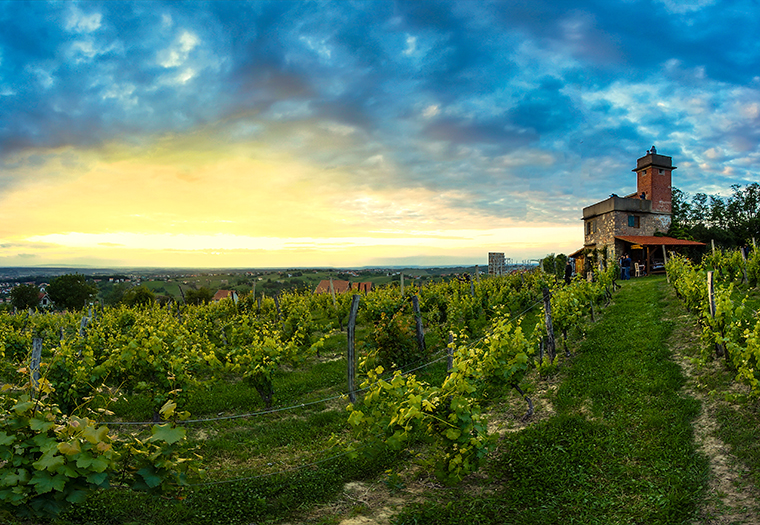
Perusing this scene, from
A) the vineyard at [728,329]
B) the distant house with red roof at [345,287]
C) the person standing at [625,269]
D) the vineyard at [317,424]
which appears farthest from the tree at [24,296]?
the vineyard at [728,329]

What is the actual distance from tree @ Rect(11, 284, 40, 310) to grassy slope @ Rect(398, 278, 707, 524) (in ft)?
206

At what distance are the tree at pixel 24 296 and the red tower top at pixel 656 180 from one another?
216ft

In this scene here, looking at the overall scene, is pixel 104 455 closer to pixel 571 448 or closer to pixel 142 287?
pixel 571 448

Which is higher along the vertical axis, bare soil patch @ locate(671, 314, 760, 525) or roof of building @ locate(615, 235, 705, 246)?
roof of building @ locate(615, 235, 705, 246)

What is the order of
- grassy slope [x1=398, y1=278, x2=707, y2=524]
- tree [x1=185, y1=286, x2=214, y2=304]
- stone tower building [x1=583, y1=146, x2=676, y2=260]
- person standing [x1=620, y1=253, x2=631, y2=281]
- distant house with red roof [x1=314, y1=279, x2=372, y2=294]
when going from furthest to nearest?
tree [x1=185, y1=286, x2=214, y2=304] < stone tower building [x1=583, y1=146, x2=676, y2=260] < distant house with red roof [x1=314, y1=279, x2=372, y2=294] < person standing [x1=620, y1=253, x2=631, y2=281] < grassy slope [x1=398, y1=278, x2=707, y2=524]

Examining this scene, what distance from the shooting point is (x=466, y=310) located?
44.1ft

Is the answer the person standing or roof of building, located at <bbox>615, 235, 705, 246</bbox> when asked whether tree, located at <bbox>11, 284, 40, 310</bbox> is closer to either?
the person standing

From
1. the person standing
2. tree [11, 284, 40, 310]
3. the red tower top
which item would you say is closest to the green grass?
the person standing

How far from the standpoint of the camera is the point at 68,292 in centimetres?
5191

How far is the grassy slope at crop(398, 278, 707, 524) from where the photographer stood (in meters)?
4.41

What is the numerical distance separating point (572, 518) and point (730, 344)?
3728mm

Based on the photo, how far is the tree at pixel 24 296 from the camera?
166ft

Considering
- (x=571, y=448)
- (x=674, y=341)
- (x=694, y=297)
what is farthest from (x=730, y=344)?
(x=694, y=297)

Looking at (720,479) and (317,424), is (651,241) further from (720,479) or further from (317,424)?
(317,424)
